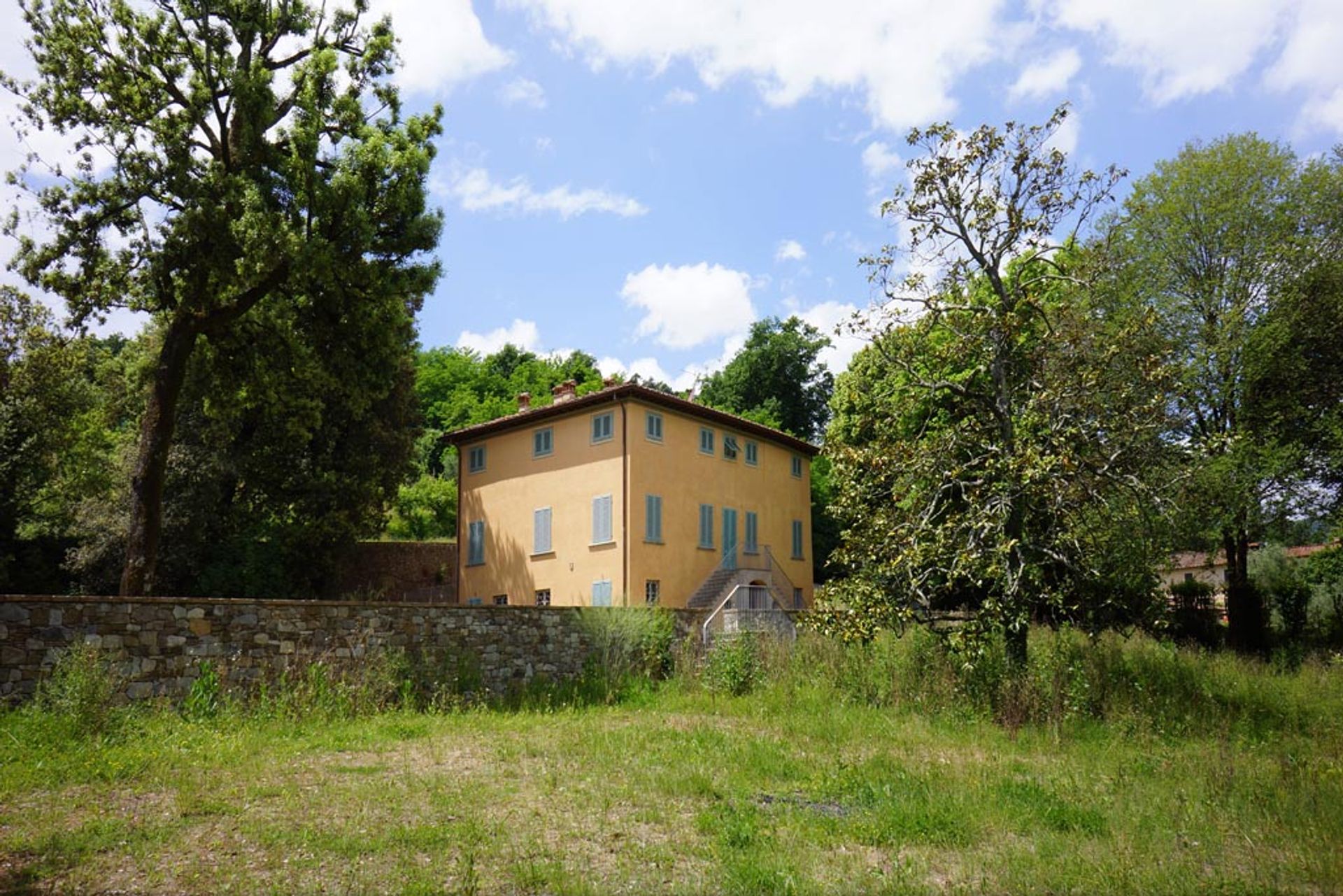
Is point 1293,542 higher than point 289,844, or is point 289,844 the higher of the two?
point 1293,542

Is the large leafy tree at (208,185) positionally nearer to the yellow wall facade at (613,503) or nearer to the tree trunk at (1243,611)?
the yellow wall facade at (613,503)

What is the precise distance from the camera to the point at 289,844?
6.74 metres

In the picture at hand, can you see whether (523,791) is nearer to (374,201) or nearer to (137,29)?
(374,201)

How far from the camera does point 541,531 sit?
29328 mm

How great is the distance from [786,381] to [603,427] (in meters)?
21.3

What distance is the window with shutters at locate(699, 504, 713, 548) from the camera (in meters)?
29.5

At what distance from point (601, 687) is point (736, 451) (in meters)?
15.9

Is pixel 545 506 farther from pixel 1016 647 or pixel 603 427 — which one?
pixel 1016 647

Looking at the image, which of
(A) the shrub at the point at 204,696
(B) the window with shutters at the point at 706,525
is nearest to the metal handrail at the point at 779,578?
(B) the window with shutters at the point at 706,525

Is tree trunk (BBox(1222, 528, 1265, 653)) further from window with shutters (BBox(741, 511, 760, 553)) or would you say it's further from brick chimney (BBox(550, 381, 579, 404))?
brick chimney (BBox(550, 381, 579, 404))

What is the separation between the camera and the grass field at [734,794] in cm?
612

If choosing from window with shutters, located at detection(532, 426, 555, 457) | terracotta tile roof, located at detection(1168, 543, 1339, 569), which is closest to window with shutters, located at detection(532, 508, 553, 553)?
window with shutters, located at detection(532, 426, 555, 457)

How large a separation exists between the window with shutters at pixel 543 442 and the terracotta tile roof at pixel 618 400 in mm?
415

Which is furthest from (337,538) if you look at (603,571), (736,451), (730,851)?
(730,851)
